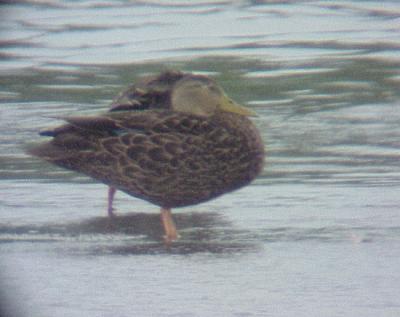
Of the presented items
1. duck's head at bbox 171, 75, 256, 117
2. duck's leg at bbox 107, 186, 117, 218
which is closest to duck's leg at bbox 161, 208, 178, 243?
duck's leg at bbox 107, 186, 117, 218

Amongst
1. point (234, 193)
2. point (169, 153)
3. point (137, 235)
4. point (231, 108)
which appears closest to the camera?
point (137, 235)

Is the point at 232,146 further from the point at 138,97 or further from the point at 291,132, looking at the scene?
the point at 291,132

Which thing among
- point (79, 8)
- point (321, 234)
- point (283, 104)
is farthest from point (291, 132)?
point (79, 8)

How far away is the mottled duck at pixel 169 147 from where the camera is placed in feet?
26.6

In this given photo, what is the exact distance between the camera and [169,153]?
810 cm

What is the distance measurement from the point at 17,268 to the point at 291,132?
443 centimetres

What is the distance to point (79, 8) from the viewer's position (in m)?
17.8

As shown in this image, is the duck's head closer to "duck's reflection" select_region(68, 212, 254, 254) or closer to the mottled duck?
the mottled duck

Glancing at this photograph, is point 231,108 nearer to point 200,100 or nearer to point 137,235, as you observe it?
point 200,100

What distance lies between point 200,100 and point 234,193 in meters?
0.97

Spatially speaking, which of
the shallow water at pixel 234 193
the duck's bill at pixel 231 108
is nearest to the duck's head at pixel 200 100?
the duck's bill at pixel 231 108

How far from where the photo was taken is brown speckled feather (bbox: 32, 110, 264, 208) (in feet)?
26.6

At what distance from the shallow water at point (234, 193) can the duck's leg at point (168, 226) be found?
0.07 metres

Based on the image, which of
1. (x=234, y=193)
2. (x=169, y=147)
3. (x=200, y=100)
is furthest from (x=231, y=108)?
(x=234, y=193)
